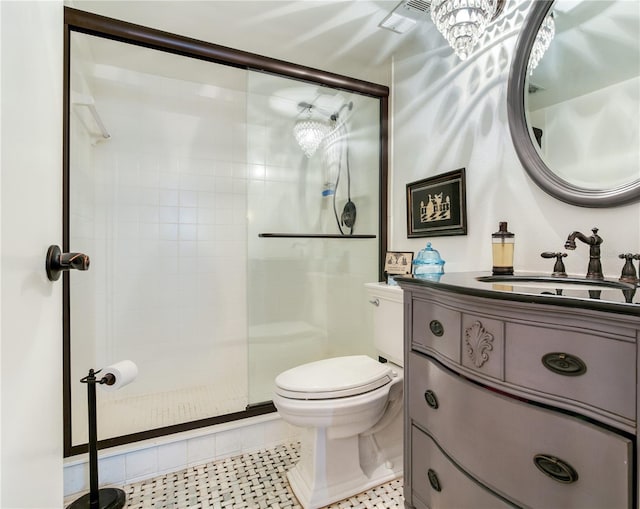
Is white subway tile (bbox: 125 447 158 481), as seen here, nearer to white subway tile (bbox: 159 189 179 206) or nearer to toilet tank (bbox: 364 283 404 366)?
toilet tank (bbox: 364 283 404 366)

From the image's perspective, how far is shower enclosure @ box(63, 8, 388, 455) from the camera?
1895mm

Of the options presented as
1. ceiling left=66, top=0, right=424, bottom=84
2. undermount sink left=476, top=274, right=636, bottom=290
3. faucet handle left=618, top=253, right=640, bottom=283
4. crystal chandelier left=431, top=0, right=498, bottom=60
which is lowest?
undermount sink left=476, top=274, right=636, bottom=290

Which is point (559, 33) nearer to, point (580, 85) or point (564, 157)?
point (580, 85)

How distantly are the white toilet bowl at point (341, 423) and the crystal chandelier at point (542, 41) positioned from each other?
1.38 m

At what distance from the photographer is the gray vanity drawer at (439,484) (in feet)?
2.66

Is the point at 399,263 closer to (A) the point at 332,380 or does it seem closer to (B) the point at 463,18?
(A) the point at 332,380

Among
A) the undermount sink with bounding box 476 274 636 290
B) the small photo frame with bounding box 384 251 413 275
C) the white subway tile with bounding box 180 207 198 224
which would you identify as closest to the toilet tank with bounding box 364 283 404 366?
the small photo frame with bounding box 384 251 413 275

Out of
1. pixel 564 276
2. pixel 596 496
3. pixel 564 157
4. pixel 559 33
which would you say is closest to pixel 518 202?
pixel 564 157

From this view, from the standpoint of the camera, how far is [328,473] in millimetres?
1419

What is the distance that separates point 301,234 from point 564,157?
1329 millimetres

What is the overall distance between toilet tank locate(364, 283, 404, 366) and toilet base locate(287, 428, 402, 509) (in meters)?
0.42

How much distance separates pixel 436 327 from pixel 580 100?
94 centimetres

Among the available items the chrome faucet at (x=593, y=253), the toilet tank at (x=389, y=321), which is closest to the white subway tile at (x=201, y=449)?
the toilet tank at (x=389, y=321)

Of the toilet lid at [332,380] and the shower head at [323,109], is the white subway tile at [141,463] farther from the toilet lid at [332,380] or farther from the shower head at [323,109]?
the shower head at [323,109]
